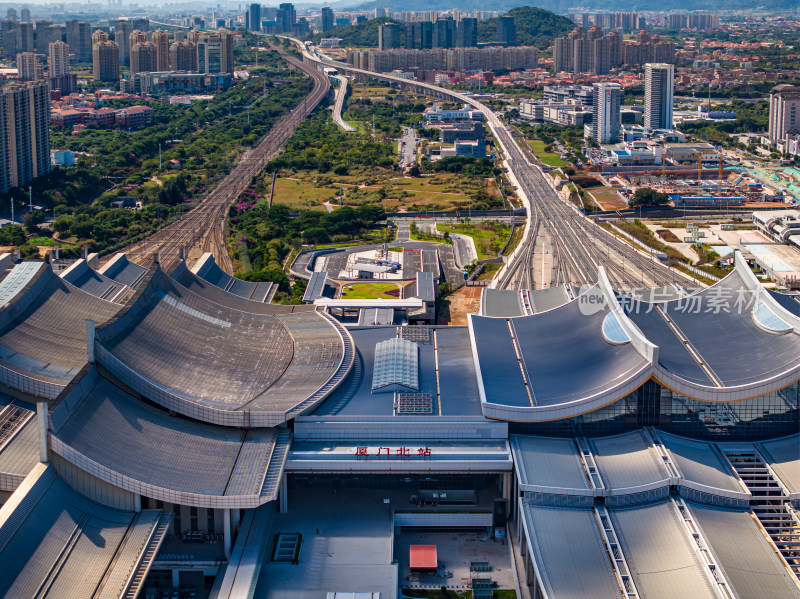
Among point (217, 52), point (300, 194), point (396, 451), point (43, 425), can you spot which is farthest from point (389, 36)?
point (43, 425)

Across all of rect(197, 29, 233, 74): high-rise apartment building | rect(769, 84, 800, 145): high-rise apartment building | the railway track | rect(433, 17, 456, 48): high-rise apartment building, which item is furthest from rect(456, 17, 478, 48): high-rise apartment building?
rect(769, 84, 800, 145): high-rise apartment building

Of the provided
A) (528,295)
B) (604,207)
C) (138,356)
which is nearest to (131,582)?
(138,356)

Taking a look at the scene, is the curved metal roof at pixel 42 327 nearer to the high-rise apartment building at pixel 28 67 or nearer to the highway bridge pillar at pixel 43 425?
the highway bridge pillar at pixel 43 425

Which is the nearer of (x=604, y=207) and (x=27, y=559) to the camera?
(x=27, y=559)

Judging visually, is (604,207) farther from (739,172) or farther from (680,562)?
(680,562)

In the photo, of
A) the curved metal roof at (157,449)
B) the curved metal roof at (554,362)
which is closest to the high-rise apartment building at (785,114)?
the curved metal roof at (554,362)

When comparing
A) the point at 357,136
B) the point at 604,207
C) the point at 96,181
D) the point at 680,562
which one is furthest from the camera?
the point at 357,136
